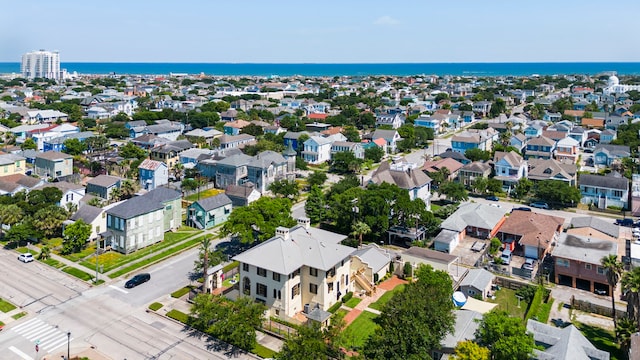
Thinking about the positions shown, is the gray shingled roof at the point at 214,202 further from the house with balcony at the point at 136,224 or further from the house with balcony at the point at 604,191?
the house with balcony at the point at 604,191

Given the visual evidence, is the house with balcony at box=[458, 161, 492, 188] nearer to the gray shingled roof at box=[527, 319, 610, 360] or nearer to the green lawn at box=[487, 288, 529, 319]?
the green lawn at box=[487, 288, 529, 319]

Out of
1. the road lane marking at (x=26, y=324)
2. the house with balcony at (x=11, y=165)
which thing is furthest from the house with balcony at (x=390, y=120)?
the road lane marking at (x=26, y=324)

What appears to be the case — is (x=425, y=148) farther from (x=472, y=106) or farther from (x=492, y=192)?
(x=472, y=106)

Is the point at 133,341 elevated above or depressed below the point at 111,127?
below

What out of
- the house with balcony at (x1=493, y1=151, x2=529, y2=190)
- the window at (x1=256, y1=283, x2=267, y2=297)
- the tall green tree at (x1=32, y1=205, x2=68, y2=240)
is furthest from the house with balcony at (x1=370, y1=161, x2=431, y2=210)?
the tall green tree at (x1=32, y1=205, x2=68, y2=240)

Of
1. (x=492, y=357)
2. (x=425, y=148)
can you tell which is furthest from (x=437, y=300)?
(x=425, y=148)

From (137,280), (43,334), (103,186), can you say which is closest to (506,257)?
(137,280)
